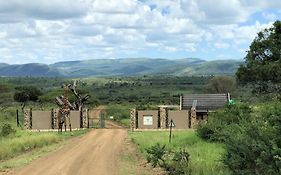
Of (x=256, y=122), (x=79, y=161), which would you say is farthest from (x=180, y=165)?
(x=79, y=161)

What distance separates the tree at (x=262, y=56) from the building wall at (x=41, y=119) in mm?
20060

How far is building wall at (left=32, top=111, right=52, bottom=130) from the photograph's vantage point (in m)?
48.5

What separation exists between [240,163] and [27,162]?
11977mm

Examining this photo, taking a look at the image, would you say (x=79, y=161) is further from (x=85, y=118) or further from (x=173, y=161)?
(x=85, y=118)

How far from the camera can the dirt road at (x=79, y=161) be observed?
18.9 meters

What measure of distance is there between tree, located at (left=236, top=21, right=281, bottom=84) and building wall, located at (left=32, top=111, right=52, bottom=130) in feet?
65.8

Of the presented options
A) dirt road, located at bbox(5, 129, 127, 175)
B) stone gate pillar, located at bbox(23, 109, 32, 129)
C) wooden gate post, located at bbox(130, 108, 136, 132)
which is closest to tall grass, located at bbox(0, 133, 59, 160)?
dirt road, located at bbox(5, 129, 127, 175)

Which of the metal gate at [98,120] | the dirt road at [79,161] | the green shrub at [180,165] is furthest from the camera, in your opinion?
the metal gate at [98,120]

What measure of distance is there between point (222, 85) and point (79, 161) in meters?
80.5

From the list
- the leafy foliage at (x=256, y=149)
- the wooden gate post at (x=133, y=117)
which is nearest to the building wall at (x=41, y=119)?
the wooden gate post at (x=133, y=117)

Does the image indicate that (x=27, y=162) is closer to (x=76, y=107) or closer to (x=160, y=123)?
(x=160, y=123)

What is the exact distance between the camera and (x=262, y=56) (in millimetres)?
50594

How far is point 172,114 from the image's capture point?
47.9 meters

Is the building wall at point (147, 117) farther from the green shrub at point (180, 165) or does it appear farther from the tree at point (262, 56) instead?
the green shrub at point (180, 165)
